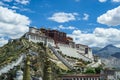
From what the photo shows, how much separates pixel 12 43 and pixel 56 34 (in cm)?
2653

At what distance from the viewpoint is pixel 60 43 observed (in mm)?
171625

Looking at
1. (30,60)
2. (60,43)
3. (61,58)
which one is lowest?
(30,60)

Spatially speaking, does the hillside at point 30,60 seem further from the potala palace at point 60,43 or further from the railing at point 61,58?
the potala palace at point 60,43

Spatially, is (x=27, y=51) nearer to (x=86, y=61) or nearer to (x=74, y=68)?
(x=74, y=68)

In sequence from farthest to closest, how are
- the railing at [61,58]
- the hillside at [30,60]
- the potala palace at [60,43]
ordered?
1. the potala palace at [60,43]
2. the railing at [61,58]
3. the hillside at [30,60]

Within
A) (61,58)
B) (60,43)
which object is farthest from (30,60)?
(60,43)

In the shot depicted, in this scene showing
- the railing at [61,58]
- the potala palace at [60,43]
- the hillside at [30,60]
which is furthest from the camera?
the potala palace at [60,43]

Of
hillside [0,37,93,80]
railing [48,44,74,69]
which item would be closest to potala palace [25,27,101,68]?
railing [48,44,74,69]

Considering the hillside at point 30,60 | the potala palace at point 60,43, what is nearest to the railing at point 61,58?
the potala palace at point 60,43

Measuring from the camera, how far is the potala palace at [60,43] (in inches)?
A: 6152

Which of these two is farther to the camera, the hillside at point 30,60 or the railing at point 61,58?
the railing at point 61,58

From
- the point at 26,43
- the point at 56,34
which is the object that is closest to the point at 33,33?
the point at 26,43

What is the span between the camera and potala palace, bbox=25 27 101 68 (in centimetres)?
15625

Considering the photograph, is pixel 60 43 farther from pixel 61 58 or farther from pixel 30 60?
pixel 30 60
